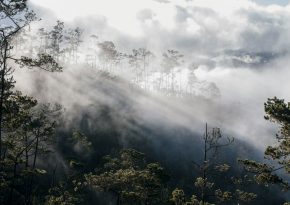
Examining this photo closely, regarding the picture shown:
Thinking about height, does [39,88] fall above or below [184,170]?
above

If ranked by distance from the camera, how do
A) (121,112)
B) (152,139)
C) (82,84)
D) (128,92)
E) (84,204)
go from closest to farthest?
(84,204), (152,139), (121,112), (82,84), (128,92)

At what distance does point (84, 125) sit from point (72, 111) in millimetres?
6635

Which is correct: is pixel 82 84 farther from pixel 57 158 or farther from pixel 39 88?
pixel 57 158

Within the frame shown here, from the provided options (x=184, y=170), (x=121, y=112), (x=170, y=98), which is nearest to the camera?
(x=184, y=170)

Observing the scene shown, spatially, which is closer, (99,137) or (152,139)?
(99,137)

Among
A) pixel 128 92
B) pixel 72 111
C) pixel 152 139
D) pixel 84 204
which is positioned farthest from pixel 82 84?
pixel 84 204

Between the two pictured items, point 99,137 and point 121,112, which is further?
point 121,112

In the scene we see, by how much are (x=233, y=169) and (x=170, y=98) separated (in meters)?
60.9

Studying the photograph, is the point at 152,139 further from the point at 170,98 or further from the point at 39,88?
the point at 170,98

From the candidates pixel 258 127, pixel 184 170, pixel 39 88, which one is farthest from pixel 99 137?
pixel 258 127

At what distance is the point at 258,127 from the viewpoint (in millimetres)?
163250

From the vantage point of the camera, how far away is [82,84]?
419 ft

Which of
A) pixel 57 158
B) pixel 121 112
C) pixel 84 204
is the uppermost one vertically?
pixel 121 112

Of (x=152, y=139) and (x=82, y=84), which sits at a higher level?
(x=82, y=84)
